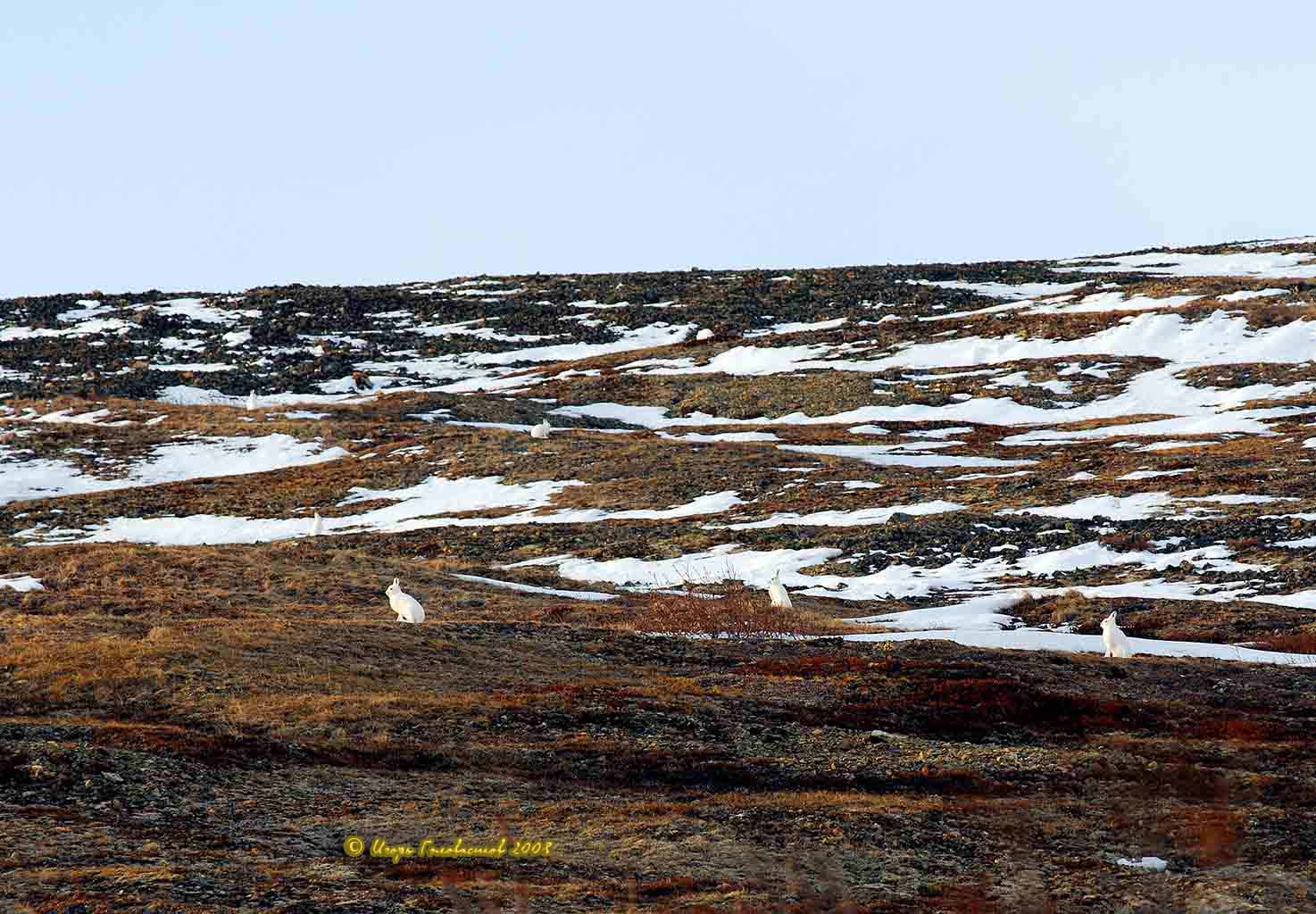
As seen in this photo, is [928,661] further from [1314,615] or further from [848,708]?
[1314,615]

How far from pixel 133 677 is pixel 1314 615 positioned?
62.6ft

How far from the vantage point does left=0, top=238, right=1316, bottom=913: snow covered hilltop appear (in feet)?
30.0

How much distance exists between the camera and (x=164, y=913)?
23.3 ft

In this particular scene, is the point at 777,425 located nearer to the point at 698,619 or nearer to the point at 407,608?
the point at 698,619

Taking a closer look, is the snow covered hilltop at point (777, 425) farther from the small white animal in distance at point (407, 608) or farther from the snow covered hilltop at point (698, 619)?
the small white animal in distance at point (407, 608)

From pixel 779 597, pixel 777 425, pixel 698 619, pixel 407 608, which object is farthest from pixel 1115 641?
pixel 777 425

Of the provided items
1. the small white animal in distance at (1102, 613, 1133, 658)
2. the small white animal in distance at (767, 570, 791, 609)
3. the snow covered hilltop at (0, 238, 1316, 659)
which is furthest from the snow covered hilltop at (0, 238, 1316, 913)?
the small white animal in distance at (767, 570, 791, 609)

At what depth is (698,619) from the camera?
21.5 m

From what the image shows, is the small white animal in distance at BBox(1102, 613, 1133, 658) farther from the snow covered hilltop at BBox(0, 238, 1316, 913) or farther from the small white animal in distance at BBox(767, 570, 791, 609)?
the small white animal in distance at BBox(767, 570, 791, 609)

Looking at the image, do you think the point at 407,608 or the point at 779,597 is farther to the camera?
the point at 779,597

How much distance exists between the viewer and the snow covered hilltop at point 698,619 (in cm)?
915

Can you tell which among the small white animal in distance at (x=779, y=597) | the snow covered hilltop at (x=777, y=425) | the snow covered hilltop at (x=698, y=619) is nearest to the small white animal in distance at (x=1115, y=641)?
the snow covered hilltop at (x=698, y=619)

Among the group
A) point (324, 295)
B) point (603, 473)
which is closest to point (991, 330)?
point (603, 473)

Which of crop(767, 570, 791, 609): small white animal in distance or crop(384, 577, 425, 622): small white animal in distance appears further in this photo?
crop(767, 570, 791, 609): small white animal in distance
